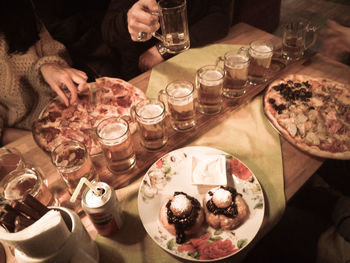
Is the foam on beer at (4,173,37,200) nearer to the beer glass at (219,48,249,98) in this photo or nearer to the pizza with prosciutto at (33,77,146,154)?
the pizza with prosciutto at (33,77,146,154)

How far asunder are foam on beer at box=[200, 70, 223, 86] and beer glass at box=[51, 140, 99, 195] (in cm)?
69

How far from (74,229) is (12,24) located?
62.2 inches

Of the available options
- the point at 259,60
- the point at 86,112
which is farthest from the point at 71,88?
the point at 259,60

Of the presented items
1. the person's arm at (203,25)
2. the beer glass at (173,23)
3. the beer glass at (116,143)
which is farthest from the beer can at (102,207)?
the person's arm at (203,25)

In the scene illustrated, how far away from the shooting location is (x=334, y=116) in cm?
142

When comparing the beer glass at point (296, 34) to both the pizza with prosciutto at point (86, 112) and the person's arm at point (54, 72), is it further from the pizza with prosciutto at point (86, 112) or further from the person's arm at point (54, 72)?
the person's arm at point (54, 72)

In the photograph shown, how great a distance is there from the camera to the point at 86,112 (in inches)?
59.6

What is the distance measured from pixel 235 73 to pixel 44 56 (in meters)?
1.40

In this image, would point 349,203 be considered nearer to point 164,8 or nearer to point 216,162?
point 216,162

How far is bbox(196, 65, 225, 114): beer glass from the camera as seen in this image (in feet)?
4.26

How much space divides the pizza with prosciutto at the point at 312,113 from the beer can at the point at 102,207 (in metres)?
0.95

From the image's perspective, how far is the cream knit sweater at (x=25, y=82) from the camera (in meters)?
1.70

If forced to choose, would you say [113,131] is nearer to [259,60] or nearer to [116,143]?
[116,143]

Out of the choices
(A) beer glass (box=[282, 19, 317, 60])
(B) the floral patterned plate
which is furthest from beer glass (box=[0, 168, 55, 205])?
(A) beer glass (box=[282, 19, 317, 60])
